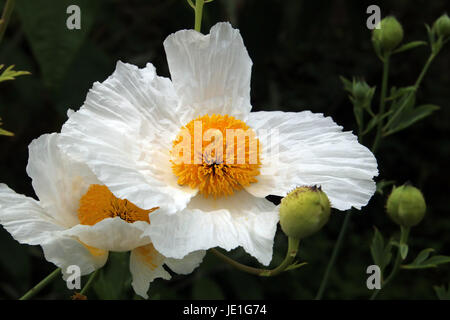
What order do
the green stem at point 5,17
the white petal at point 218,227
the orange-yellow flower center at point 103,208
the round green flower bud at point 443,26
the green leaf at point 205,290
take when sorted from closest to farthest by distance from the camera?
1. the white petal at point 218,227
2. the orange-yellow flower center at point 103,208
3. the green stem at point 5,17
4. the round green flower bud at point 443,26
5. the green leaf at point 205,290

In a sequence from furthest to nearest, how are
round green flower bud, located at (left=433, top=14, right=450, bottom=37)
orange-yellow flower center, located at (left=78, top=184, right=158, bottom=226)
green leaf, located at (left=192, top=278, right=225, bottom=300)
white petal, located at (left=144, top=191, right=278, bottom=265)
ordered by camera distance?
green leaf, located at (left=192, top=278, right=225, bottom=300)
round green flower bud, located at (left=433, top=14, right=450, bottom=37)
orange-yellow flower center, located at (left=78, top=184, right=158, bottom=226)
white petal, located at (left=144, top=191, right=278, bottom=265)

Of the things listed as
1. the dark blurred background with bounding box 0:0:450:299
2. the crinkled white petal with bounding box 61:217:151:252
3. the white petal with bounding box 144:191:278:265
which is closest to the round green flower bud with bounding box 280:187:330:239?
the white petal with bounding box 144:191:278:265

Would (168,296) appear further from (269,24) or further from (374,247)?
(269,24)

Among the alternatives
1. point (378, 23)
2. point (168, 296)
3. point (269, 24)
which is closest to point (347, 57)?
point (269, 24)

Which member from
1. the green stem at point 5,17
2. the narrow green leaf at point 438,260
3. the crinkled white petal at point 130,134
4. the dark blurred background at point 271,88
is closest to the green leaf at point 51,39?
the dark blurred background at point 271,88

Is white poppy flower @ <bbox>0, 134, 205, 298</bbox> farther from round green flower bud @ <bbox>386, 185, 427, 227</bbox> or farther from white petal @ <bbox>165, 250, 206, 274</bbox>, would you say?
round green flower bud @ <bbox>386, 185, 427, 227</bbox>

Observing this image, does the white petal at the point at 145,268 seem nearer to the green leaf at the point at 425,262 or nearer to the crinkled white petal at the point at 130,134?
the crinkled white petal at the point at 130,134

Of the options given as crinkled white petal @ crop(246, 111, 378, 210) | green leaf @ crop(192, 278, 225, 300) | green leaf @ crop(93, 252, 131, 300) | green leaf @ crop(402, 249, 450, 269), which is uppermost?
crinkled white petal @ crop(246, 111, 378, 210)

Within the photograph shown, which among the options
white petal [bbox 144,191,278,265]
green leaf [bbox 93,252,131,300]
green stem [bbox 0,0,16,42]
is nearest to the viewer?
→ white petal [bbox 144,191,278,265]
